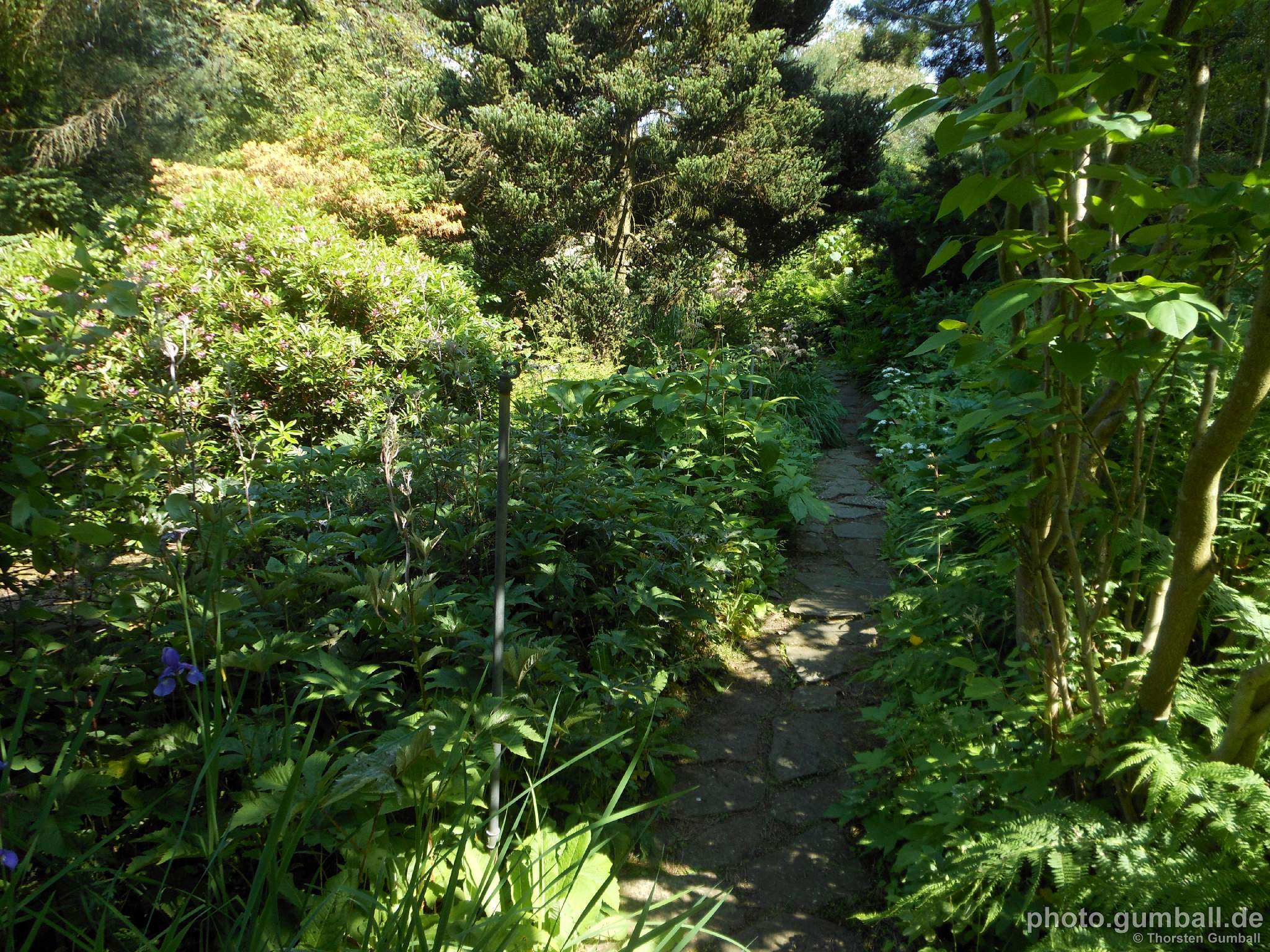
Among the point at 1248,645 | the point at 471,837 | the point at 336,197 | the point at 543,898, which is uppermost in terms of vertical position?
the point at 336,197

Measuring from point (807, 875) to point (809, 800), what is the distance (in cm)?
31

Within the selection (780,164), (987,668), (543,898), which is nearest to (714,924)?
(543,898)

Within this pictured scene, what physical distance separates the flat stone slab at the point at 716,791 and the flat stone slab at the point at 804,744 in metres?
0.11

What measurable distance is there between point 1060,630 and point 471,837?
148cm

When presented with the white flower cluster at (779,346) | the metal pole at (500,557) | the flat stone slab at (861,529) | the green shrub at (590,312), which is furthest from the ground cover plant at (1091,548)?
the green shrub at (590,312)

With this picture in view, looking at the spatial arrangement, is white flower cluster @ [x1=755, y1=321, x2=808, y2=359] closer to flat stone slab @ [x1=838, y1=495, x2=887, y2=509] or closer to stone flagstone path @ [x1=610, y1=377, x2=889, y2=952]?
flat stone slab @ [x1=838, y1=495, x2=887, y2=509]

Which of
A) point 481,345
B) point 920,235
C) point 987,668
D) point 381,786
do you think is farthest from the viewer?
point 920,235

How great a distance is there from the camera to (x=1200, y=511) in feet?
4.77

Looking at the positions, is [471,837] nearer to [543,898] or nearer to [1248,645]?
[543,898]

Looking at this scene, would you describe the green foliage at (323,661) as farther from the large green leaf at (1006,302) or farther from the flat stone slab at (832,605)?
the large green leaf at (1006,302)

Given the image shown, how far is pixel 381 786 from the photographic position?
138 centimetres

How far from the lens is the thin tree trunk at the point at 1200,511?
52.2 inches

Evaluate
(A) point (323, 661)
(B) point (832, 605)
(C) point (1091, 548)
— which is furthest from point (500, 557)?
(B) point (832, 605)

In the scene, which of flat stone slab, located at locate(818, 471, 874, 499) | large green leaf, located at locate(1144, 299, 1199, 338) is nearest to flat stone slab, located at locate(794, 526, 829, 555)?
flat stone slab, located at locate(818, 471, 874, 499)
